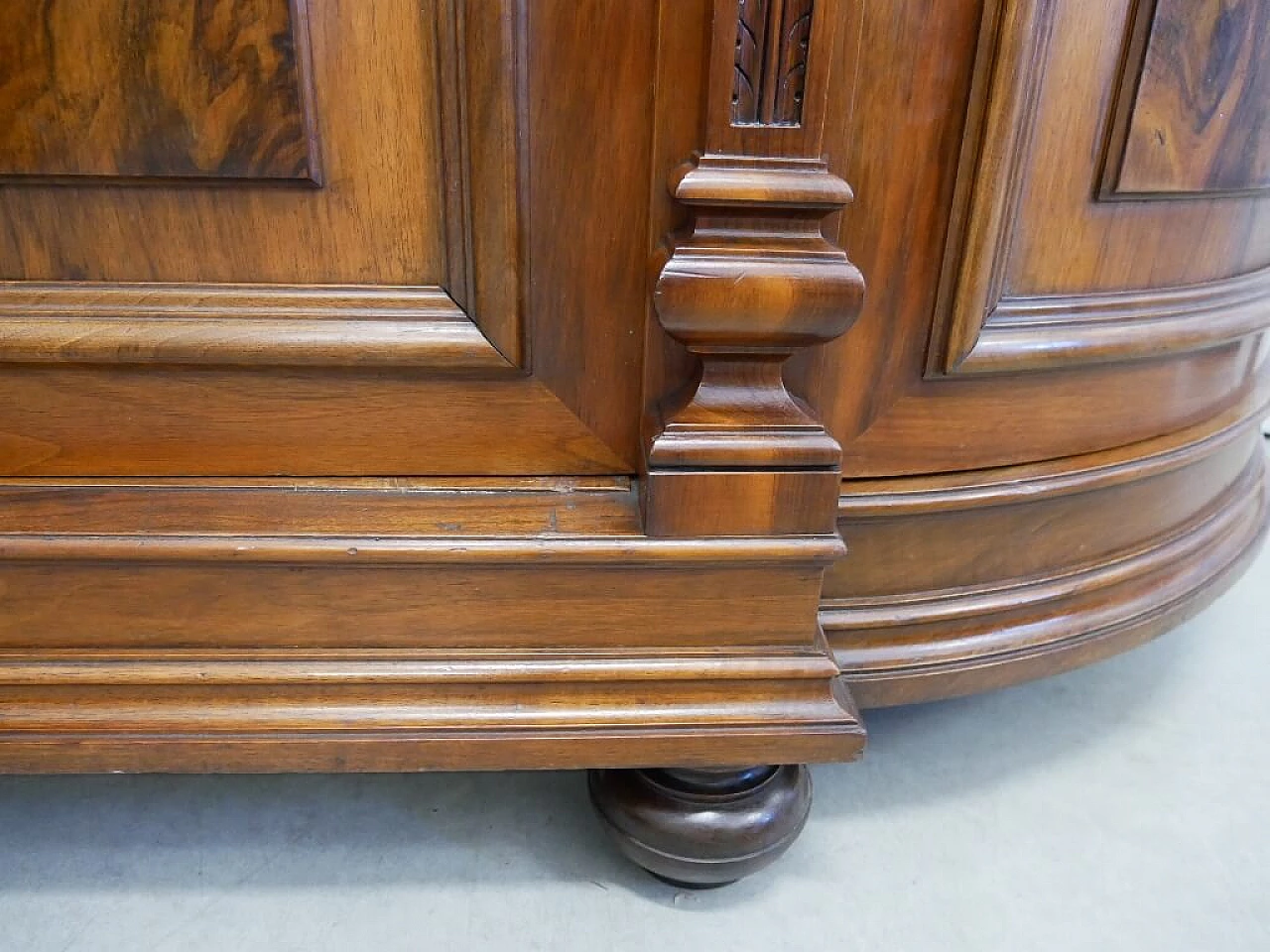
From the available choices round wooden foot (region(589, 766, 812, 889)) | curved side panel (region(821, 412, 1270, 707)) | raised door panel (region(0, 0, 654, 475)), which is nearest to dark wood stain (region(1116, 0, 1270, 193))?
curved side panel (region(821, 412, 1270, 707))

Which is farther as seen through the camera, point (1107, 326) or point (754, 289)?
point (1107, 326)

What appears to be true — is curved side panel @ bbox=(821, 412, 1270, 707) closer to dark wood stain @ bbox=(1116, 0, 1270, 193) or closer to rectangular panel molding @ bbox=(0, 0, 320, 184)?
dark wood stain @ bbox=(1116, 0, 1270, 193)

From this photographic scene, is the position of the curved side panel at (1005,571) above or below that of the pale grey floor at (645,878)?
above

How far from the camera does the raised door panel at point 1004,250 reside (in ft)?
1.46

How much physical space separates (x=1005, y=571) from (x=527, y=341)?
332mm

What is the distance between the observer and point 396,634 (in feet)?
1.52

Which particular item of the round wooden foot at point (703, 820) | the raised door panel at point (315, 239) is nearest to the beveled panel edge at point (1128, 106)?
the raised door panel at point (315, 239)

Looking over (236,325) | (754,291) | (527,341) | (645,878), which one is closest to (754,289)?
(754,291)

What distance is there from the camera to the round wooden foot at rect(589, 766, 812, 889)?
50cm

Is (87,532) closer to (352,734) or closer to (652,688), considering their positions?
(352,734)

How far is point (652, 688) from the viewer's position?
0.47m

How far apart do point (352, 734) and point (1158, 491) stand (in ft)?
1.75

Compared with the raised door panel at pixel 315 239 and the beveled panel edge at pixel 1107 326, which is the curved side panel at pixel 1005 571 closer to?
the beveled panel edge at pixel 1107 326

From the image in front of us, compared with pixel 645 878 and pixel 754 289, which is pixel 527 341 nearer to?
pixel 754 289
